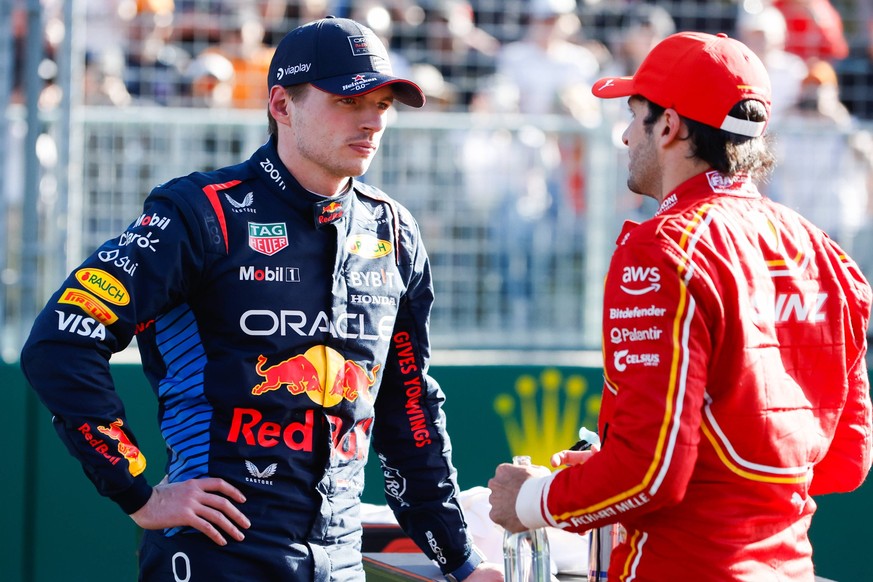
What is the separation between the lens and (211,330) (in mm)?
2807

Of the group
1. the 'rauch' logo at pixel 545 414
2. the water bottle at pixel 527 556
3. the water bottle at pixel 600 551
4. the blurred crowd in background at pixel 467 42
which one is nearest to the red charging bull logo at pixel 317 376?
the water bottle at pixel 527 556

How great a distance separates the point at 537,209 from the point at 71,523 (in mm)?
2617

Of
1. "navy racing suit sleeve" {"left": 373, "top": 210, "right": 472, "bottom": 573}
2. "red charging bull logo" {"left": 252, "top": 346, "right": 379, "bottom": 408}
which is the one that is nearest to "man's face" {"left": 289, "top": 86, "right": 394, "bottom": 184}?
"navy racing suit sleeve" {"left": 373, "top": 210, "right": 472, "bottom": 573}

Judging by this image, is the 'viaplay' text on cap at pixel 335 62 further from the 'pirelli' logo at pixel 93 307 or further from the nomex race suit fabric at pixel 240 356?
the 'pirelli' logo at pixel 93 307

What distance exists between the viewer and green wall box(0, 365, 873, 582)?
5.53 m

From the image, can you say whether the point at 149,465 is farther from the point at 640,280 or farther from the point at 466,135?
the point at 640,280

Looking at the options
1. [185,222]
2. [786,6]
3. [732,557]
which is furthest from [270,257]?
[786,6]

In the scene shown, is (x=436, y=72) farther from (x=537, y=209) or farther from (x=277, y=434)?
(x=277, y=434)

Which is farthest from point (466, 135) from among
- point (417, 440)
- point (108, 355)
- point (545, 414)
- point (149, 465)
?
point (108, 355)

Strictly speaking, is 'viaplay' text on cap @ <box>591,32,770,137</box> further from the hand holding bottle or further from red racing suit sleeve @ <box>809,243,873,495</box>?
the hand holding bottle

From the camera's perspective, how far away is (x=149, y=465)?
5.60 metres

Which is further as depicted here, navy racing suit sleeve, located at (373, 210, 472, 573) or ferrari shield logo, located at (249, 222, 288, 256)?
navy racing suit sleeve, located at (373, 210, 472, 573)

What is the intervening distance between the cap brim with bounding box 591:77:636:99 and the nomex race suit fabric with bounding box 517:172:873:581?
277 mm

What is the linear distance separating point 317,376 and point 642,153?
0.88 metres
